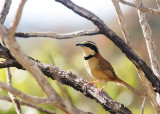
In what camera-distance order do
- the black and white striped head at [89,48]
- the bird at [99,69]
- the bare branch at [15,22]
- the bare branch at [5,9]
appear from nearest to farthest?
the bare branch at [15,22]
the bare branch at [5,9]
the bird at [99,69]
the black and white striped head at [89,48]

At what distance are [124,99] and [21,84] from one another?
145 cm

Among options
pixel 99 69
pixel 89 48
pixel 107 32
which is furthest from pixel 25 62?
pixel 89 48

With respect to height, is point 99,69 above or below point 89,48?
below

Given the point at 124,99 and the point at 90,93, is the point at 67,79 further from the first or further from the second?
the point at 124,99

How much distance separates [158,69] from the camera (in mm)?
3186

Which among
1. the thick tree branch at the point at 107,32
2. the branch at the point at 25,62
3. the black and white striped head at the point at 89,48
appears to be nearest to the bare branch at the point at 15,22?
Answer: the branch at the point at 25,62

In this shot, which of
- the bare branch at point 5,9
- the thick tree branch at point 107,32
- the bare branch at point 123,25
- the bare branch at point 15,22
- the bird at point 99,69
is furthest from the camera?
the bird at point 99,69

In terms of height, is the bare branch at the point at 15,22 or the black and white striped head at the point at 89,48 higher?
the bare branch at the point at 15,22

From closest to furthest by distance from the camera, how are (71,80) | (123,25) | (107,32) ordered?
(107,32) < (123,25) < (71,80)

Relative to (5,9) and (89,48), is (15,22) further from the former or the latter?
(89,48)

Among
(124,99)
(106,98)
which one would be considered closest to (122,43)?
(106,98)

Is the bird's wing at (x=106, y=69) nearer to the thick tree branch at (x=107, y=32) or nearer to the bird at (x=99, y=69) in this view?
the bird at (x=99, y=69)

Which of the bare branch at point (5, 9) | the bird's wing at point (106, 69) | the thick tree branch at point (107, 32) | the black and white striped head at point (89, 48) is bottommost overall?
the bird's wing at point (106, 69)

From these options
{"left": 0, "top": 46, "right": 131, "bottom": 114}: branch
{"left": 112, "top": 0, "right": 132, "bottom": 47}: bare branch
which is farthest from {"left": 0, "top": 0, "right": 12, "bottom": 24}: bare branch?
{"left": 112, "top": 0, "right": 132, "bottom": 47}: bare branch
